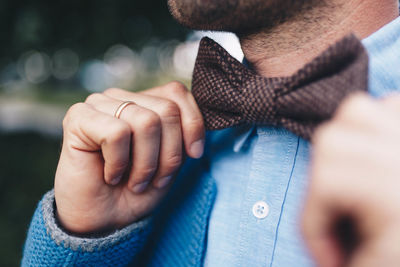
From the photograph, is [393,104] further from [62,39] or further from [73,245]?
[62,39]

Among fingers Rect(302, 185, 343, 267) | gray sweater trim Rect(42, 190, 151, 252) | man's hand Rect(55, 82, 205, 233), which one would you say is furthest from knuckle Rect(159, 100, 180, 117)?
fingers Rect(302, 185, 343, 267)

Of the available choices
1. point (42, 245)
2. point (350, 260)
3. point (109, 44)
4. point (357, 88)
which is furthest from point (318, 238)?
point (109, 44)

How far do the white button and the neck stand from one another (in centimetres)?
35

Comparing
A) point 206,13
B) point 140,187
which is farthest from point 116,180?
point 206,13

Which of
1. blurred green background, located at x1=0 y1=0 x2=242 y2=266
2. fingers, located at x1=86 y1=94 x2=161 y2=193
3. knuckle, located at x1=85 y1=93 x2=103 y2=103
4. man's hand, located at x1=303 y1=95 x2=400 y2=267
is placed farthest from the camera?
blurred green background, located at x1=0 y1=0 x2=242 y2=266

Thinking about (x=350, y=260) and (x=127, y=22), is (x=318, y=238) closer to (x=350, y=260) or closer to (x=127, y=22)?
(x=350, y=260)

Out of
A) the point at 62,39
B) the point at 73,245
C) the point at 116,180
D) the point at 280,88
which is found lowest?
the point at 62,39

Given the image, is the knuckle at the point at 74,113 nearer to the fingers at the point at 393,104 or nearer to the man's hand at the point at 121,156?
the man's hand at the point at 121,156

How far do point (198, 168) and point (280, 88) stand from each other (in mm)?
448

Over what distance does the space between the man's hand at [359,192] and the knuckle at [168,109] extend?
57cm

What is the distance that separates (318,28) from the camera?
2.80ft

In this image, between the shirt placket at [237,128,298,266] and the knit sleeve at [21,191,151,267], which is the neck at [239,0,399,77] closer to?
the shirt placket at [237,128,298,266]

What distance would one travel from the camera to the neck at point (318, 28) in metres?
0.84

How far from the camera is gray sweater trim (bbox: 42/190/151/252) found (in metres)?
0.88
